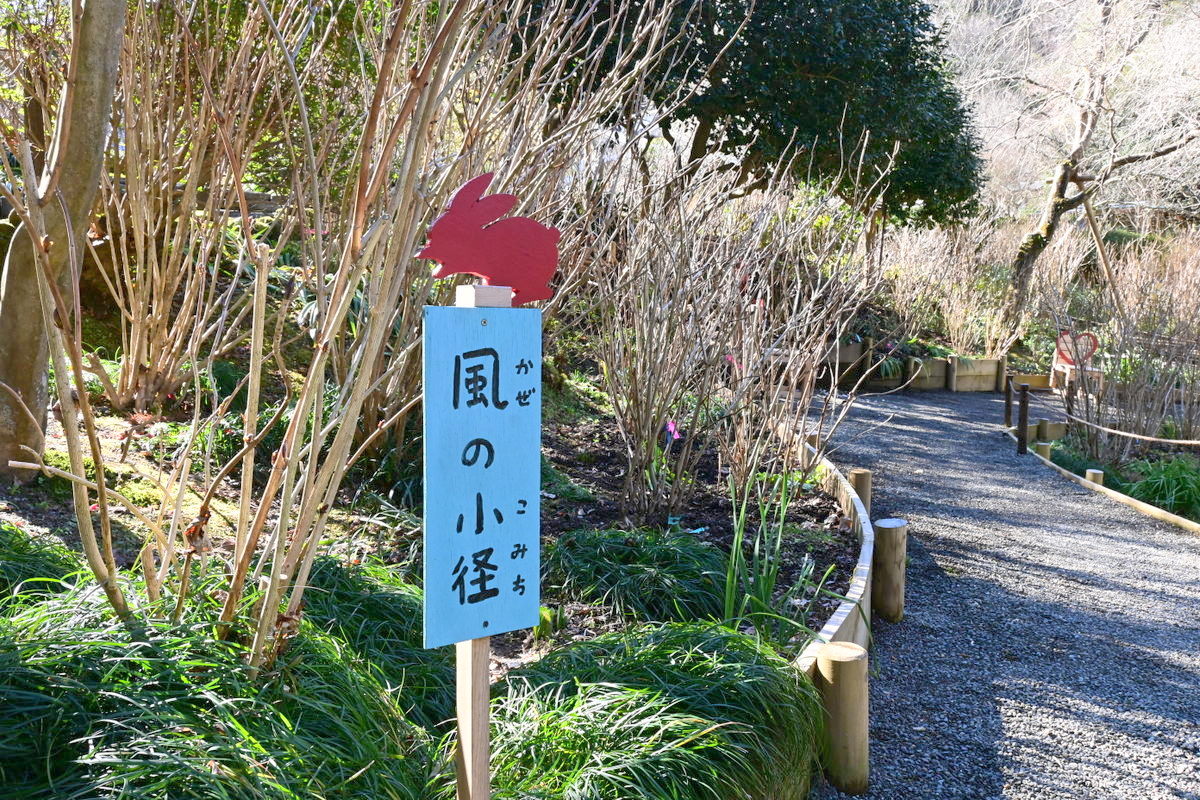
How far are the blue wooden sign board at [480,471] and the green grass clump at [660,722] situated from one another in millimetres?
506

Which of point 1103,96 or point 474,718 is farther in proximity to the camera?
point 1103,96

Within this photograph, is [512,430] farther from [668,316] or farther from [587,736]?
[668,316]

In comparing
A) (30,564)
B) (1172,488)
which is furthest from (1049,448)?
(30,564)

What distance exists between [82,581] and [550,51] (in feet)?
8.18

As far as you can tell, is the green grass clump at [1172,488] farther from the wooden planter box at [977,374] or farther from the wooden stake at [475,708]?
the wooden stake at [475,708]

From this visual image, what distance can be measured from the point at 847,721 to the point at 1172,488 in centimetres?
586

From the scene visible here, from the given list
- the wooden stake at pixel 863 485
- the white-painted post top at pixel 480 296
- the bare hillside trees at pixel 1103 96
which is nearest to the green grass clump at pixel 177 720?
the white-painted post top at pixel 480 296

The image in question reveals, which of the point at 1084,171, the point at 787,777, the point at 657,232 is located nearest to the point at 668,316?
the point at 657,232

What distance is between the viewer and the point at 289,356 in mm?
6297

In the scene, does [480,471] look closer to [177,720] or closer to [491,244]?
[491,244]

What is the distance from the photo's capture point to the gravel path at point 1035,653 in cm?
302

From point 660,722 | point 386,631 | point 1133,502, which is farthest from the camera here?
point 1133,502

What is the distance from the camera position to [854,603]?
3.67 meters

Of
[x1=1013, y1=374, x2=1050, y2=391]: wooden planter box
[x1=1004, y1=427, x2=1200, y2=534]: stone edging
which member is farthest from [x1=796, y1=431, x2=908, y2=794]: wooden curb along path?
[x1=1013, y1=374, x2=1050, y2=391]: wooden planter box
